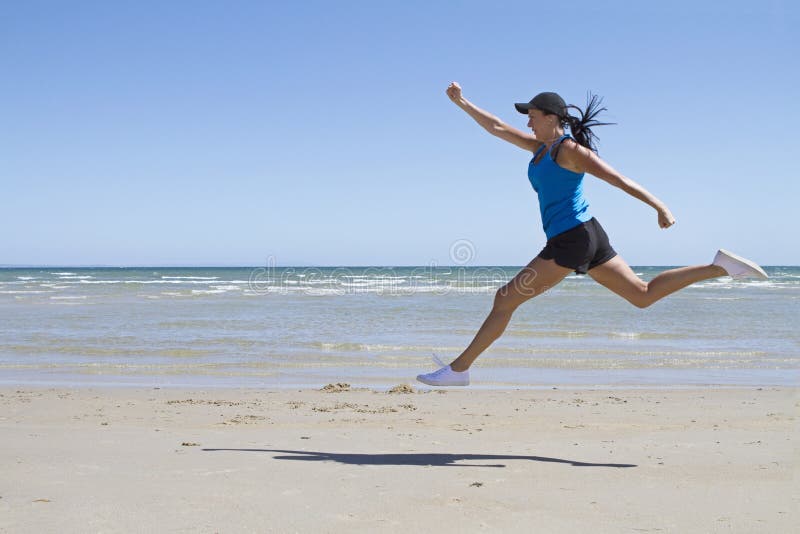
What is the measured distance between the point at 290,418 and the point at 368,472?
1.96 metres

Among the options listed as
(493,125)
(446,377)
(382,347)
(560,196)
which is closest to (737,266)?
(560,196)

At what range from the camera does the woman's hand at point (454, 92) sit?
4699mm

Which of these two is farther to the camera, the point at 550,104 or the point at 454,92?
the point at 454,92

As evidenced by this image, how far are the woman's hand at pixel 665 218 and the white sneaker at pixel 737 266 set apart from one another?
24.9 inches

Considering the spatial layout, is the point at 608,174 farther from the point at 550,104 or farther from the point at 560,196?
the point at 550,104

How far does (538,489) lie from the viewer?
3.39 meters

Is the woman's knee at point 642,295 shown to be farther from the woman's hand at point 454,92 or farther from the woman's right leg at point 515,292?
the woman's hand at point 454,92

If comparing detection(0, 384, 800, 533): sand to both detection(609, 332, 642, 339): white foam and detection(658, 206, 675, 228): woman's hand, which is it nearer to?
detection(658, 206, 675, 228): woman's hand

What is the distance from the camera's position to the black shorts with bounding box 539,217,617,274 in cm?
402

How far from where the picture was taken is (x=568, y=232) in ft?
13.3

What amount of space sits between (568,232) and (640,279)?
1.71 ft

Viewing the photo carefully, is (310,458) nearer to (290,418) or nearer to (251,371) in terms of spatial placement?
(290,418)

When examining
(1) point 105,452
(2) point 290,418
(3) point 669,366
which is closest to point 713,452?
(2) point 290,418

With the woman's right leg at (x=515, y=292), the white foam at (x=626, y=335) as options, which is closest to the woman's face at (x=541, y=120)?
the woman's right leg at (x=515, y=292)
